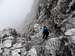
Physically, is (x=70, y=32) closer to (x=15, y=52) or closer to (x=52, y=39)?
(x=52, y=39)

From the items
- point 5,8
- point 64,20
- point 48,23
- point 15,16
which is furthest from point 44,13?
point 5,8

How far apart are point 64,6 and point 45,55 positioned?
7762 millimetres

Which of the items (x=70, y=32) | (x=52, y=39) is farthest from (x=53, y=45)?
(x=70, y=32)

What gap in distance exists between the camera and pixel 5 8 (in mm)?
52375

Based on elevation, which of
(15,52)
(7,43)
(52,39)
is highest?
(52,39)

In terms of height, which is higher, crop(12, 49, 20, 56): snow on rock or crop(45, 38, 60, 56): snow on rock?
crop(45, 38, 60, 56): snow on rock

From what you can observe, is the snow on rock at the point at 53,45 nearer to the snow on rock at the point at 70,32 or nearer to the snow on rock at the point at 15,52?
the snow on rock at the point at 70,32

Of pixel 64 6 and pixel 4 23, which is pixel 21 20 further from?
pixel 64 6

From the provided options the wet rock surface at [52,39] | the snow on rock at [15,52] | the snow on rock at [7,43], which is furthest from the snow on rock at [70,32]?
the snow on rock at [7,43]

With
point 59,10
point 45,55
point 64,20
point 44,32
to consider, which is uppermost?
point 59,10

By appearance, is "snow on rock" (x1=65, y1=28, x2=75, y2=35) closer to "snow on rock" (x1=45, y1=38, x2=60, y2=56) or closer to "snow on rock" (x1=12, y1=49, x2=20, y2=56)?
"snow on rock" (x1=45, y1=38, x2=60, y2=56)

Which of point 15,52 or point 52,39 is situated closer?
point 52,39

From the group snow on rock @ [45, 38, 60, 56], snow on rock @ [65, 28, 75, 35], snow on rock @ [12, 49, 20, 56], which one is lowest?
snow on rock @ [12, 49, 20, 56]

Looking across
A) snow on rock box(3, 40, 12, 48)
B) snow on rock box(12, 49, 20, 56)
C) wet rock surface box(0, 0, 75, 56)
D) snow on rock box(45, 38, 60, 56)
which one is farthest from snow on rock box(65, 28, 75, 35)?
snow on rock box(3, 40, 12, 48)
